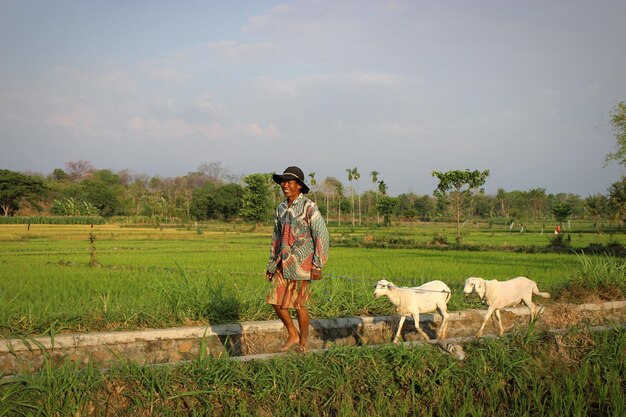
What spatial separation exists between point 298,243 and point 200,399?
153 centimetres

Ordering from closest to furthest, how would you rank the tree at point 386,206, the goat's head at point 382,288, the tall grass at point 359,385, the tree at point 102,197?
the tall grass at point 359,385, the goat's head at point 382,288, the tree at point 386,206, the tree at point 102,197

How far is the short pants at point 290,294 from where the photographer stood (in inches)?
175

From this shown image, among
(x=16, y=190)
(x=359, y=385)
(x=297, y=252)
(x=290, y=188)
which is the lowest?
(x=359, y=385)

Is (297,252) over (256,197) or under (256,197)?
under

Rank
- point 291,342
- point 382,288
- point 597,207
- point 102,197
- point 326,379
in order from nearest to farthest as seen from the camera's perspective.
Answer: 1. point 326,379
2. point 291,342
3. point 382,288
4. point 597,207
5. point 102,197

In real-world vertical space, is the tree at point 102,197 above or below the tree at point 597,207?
above

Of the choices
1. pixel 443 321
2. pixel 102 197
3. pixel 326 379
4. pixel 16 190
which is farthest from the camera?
pixel 102 197

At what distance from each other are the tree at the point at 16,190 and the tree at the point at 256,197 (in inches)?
766

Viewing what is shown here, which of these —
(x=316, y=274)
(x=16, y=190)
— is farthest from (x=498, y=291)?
(x=16, y=190)

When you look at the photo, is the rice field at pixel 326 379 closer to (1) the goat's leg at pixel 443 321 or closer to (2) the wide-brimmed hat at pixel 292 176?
(1) the goat's leg at pixel 443 321

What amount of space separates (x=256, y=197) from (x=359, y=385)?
4791 centimetres

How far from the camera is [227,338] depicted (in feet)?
15.7

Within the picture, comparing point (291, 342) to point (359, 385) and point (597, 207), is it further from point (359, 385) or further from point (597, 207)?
point (597, 207)

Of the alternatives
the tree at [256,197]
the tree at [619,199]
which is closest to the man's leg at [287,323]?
the tree at [619,199]
